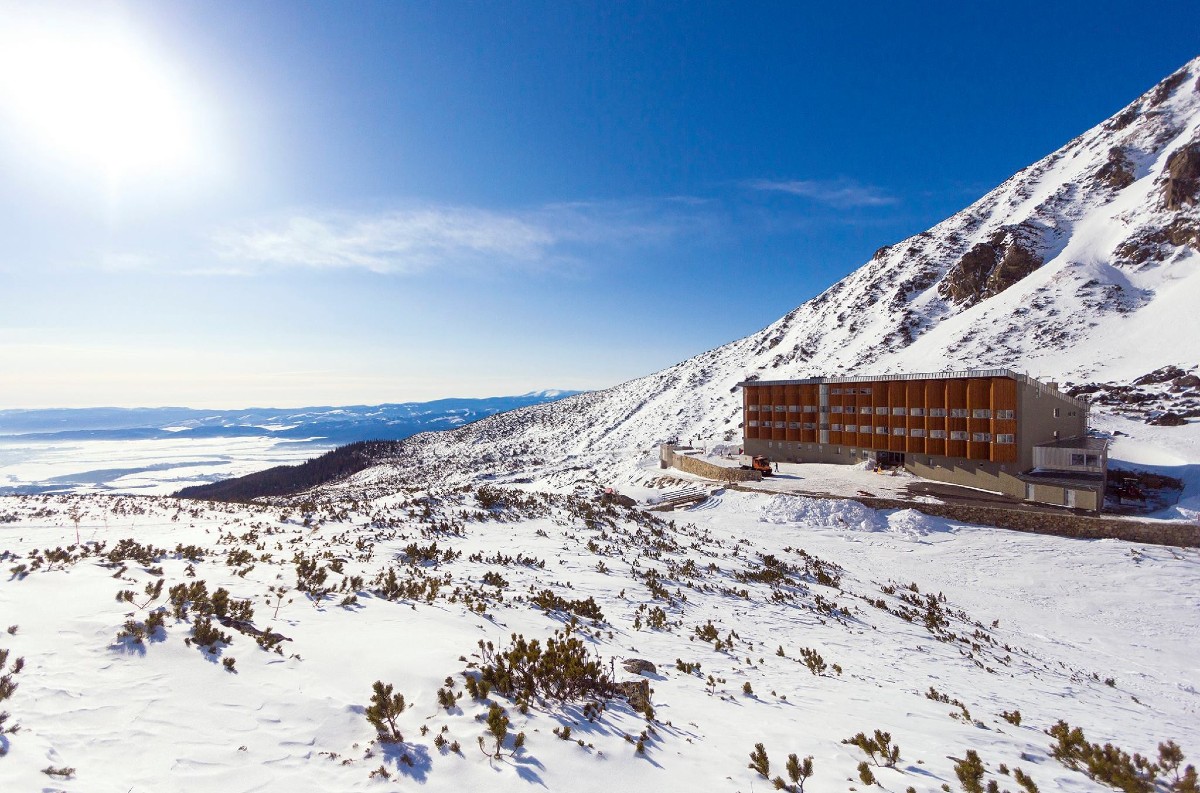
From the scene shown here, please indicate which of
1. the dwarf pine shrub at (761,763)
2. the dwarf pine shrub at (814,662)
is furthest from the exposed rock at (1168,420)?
the dwarf pine shrub at (761,763)

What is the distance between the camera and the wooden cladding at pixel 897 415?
31.4 metres

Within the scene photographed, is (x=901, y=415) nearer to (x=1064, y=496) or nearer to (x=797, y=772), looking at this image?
(x=1064, y=496)

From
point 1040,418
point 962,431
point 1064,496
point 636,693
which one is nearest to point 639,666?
point 636,693

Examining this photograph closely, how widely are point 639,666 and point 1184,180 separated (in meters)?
107

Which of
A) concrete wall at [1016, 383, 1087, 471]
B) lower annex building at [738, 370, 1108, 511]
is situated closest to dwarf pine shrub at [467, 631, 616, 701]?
lower annex building at [738, 370, 1108, 511]

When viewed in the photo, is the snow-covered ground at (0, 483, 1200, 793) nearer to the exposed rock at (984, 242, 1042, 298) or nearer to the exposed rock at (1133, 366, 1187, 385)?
the exposed rock at (1133, 366, 1187, 385)

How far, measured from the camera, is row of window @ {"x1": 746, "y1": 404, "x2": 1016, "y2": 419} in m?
31.6

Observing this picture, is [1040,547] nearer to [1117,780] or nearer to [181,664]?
[1117,780]

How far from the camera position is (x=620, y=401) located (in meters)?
115

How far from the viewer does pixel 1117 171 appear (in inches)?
3477

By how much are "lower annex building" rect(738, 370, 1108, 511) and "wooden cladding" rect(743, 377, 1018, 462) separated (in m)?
0.07

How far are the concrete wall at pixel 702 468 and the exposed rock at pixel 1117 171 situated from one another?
99.8 metres

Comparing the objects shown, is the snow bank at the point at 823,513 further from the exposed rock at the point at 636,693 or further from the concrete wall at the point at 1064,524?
the exposed rock at the point at 636,693

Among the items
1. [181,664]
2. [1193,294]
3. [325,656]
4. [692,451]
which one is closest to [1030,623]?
[325,656]
